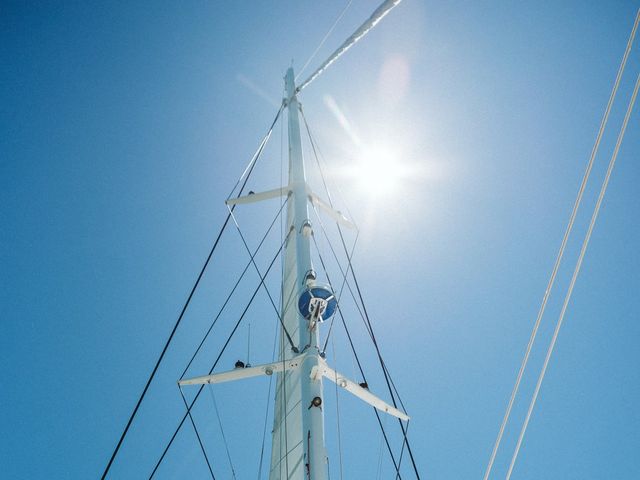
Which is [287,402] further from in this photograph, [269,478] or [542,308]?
[542,308]

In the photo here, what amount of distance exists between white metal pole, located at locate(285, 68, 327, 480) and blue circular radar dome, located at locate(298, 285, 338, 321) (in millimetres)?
149

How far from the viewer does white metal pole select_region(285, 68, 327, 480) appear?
4.02 m

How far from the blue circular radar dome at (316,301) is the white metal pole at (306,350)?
15 cm

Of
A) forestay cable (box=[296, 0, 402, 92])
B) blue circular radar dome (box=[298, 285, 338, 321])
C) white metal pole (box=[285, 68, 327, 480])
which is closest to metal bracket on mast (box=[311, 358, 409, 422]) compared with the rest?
white metal pole (box=[285, 68, 327, 480])

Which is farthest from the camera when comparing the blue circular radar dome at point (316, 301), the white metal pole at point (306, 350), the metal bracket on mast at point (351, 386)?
the blue circular radar dome at point (316, 301)

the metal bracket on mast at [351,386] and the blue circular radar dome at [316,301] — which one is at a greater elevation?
the blue circular radar dome at [316,301]

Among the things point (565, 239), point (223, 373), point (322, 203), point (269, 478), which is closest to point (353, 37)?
point (322, 203)

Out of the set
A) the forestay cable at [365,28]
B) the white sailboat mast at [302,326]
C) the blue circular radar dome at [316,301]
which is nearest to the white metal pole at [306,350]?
the white sailboat mast at [302,326]

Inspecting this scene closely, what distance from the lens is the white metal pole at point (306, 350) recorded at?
402 cm

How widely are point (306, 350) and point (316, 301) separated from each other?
638mm

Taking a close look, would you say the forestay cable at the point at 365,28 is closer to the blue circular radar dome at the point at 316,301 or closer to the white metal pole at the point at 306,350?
the white metal pole at the point at 306,350

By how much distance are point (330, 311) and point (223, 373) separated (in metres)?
1.79

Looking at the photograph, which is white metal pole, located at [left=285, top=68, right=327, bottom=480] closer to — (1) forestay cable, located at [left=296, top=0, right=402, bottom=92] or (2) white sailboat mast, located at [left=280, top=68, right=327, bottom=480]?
(2) white sailboat mast, located at [left=280, top=68, right=327, bottom=480]

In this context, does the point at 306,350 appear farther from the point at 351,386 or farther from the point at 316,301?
the point at 351,386
